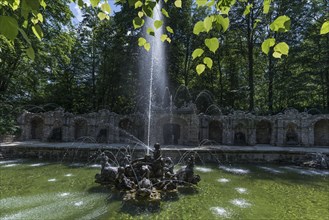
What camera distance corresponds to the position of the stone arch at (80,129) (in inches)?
970

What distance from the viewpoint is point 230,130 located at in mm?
21625

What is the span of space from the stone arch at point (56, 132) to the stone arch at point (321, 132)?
74.2ft

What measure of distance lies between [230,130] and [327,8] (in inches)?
636

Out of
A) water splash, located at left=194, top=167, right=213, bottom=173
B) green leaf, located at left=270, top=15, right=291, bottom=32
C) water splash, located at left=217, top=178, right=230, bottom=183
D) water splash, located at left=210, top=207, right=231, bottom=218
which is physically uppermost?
green leaf, located at left=270, top=15, right=291, bottom=32

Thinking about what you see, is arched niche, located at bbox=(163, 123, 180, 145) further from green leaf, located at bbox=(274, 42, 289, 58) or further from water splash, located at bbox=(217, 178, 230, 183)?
green leaf, located at bbox=(274, 42, 289, 58)

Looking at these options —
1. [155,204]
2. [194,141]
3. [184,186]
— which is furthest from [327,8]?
[155,204]

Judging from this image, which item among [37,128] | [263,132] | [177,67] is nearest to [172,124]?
[177,67]

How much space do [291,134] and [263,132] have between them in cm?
282

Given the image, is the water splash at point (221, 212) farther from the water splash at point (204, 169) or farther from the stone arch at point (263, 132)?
the stone arch at point (263, 132)

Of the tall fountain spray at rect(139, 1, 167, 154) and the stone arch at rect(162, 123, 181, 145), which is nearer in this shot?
the stone arch at rect(162, 123, 181, 145)

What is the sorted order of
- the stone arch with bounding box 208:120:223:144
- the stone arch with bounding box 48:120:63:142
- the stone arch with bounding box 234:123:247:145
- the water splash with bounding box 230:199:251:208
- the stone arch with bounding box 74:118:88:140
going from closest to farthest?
the water splash with bounding box 230:199:251:208, the stone arch with bounding box 234:123:247:145, the stone arch with bounding box 48:120:63:142, the stone arch with bounding box 208:120:223:144, the stone arch with bounding box 74:118:88:140

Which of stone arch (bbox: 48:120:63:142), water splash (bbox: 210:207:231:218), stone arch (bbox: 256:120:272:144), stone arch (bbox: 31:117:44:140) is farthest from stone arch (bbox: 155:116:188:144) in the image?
water splash (bbox: 210:207:231:218)

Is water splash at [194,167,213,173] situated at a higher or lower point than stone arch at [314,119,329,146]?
lower

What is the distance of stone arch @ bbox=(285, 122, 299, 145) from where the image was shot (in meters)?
20.9
